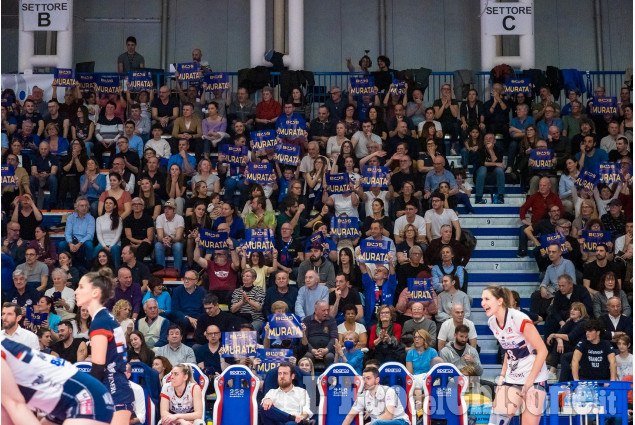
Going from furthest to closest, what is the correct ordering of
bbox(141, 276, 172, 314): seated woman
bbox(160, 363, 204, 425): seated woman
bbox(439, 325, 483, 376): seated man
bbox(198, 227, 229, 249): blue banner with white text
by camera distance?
bbox(198, 227, 229, 249): blue banner with white text, bbox(141, 276, 172, 314): seated woman, bbox(439, 325, 483, 376): seated man, bbox(160, 363, 204, 425): seated woman

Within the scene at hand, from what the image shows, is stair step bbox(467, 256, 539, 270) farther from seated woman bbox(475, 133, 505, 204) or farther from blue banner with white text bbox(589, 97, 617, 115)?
blue banner with white text bbox(589, 97, 617, 115)

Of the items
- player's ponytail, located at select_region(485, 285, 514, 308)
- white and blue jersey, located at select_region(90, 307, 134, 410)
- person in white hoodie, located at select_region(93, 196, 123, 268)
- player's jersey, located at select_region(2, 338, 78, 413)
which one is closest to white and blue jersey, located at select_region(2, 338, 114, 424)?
player's jersey, located at select_region(2, 338, 78, 413)

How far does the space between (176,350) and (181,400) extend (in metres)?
1.39

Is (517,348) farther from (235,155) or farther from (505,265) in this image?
(235,155)

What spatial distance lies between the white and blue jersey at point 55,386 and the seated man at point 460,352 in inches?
244

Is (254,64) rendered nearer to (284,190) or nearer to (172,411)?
(284,190)

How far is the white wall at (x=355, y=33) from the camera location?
2086 cm

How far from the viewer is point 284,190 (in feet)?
51.1

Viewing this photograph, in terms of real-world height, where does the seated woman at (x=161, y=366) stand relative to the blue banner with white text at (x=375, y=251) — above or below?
below

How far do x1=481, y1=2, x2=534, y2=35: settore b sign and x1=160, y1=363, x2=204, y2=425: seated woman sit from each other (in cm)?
921

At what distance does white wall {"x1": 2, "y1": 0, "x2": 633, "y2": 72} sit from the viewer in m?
20.9

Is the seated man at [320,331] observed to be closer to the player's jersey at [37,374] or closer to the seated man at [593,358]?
the seated man at [593,358]

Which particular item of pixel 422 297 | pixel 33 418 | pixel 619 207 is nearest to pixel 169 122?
pixel 422 297

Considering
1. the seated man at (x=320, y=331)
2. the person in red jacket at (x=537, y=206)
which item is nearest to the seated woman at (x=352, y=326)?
the seated man at (x=320, y=331)
